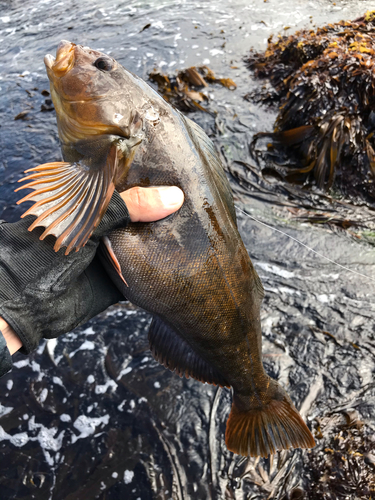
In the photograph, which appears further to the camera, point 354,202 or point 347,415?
point 354,202

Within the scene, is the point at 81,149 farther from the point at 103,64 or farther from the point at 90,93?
the point at 103,64

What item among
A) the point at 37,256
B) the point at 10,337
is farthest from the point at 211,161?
the point at 10,337

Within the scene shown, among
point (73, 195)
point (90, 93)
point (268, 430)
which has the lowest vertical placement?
point (268, 430)

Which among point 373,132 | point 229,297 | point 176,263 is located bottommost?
point 373,132

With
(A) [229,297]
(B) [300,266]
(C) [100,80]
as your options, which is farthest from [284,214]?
(C) [100,80]

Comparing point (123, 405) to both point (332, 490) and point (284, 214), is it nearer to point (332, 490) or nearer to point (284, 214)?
point (332, 490)

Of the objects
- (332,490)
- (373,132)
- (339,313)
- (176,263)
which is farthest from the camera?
(373,132)
